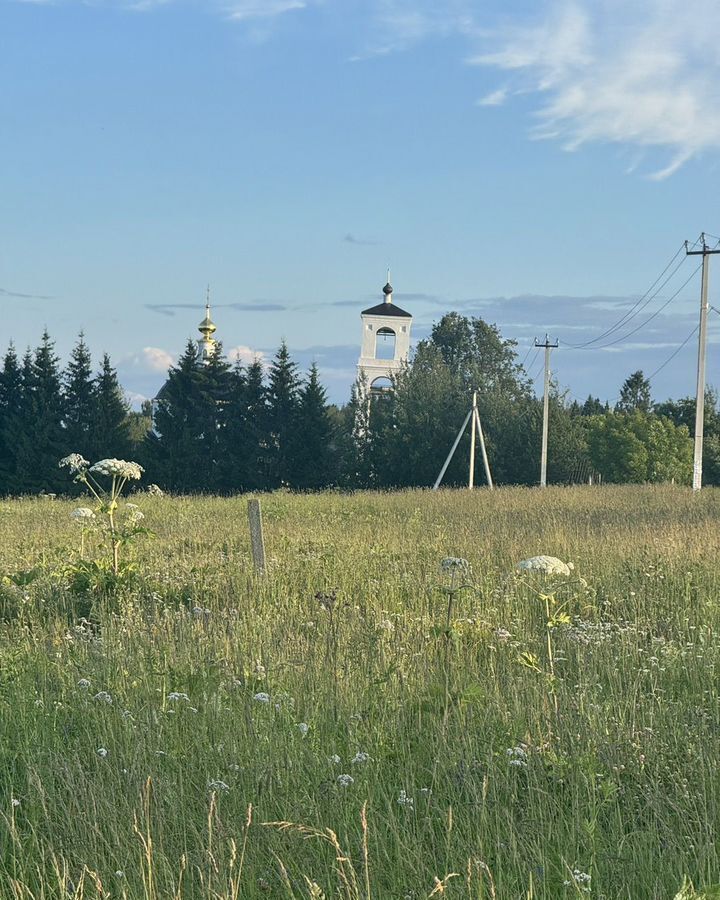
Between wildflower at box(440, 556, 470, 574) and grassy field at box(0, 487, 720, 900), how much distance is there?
0.16m

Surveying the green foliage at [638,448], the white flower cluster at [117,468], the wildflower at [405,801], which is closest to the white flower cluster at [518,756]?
the wildflower at [405,801]

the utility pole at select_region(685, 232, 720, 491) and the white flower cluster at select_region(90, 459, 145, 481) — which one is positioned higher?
the utility pole at select_region(685, 232, 720, 491)

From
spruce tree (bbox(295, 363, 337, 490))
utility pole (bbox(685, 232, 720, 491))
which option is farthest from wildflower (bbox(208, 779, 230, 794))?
spruce tree (bbox(295, 363, 337, 490))

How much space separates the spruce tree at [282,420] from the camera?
4484 centimetres

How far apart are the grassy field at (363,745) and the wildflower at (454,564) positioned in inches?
6.2

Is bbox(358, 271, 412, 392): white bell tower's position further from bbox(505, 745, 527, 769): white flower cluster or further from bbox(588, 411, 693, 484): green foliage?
bbox(505, 745, 527, 769): white flower cluster

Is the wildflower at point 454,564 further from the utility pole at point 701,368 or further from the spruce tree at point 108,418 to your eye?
the spruce tree at point 108,418

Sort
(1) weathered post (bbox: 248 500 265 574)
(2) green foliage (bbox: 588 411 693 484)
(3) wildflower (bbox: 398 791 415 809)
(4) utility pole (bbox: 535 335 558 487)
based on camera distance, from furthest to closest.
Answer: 1. (2) green foliage (bbox: 588 411 693 484)
2. (4) utility pole (bbox: 535 335 558 487)
3. (1) weathered post (bbox: 248 500 265 574)
4. (3) wildflower (bbox: 398 791 415 809)

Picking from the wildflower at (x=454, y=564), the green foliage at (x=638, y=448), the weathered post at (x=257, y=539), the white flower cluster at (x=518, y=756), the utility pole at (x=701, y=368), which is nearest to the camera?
the white flower cluster at (x=518, y=756)

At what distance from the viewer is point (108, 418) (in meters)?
43.6

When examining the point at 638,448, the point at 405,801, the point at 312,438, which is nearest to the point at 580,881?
the point at 405,801

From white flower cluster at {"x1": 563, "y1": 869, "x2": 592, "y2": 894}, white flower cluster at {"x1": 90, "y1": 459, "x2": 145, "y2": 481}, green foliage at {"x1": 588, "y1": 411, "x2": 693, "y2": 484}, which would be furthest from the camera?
green foliage at {"x1": 588, "y1": 411, "x2": 693, "y2": 484}

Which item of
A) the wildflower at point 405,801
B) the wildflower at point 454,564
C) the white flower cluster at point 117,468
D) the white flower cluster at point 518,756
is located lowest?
the wildflower at point 405,801

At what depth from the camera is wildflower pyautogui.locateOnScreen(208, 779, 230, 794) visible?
3414mm
